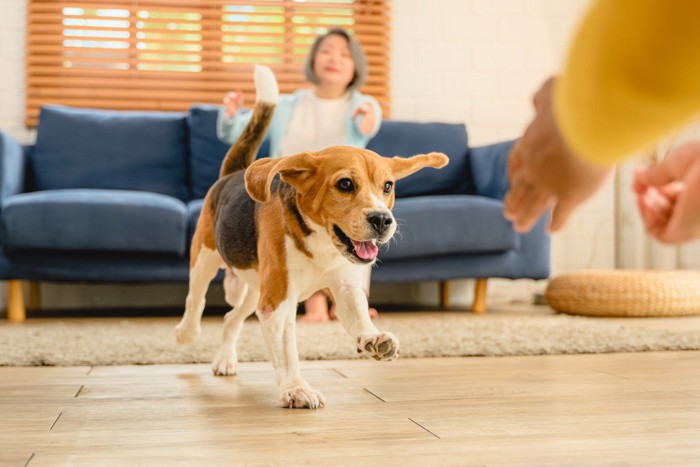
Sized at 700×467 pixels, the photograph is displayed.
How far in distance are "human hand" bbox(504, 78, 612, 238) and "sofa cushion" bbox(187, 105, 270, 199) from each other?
10.8ft

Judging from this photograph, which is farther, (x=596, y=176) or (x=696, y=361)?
(x=696, y=361)

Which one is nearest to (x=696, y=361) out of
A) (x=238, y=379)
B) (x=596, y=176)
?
(x=238, y=379)

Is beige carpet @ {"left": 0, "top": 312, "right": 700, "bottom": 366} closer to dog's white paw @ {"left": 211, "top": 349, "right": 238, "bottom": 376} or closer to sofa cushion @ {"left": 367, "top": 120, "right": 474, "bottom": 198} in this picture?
dog's white paw @ {"left": 211, "top": 349, "right": 238, "bottom": 376}

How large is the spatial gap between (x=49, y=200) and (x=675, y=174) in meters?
2.86

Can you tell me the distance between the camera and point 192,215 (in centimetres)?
318

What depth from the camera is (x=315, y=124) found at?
2824 mm

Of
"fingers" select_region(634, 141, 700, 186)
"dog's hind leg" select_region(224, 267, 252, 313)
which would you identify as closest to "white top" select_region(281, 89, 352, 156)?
"dog's hind leg" select_region(224, 267, 252, 313)

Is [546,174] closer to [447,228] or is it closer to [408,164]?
[408,164]

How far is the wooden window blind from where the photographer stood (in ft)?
13.1

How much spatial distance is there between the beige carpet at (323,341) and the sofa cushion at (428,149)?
47.8 inches

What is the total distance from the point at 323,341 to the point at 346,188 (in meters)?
1.05

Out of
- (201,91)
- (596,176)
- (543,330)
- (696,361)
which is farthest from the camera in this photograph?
(201,91)

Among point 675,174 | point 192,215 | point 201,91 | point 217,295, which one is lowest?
point 217,295

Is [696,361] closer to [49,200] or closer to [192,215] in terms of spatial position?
[192,215]
